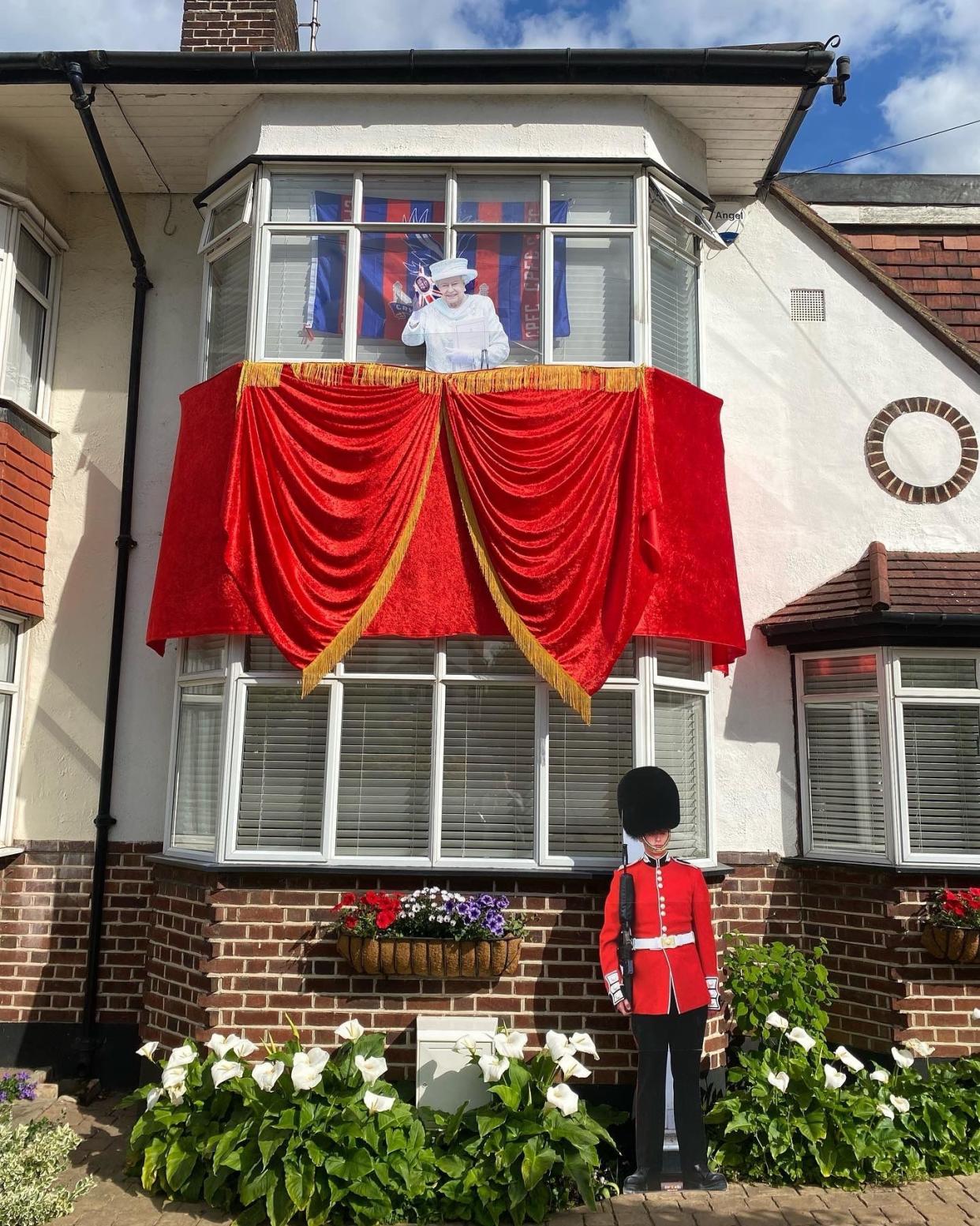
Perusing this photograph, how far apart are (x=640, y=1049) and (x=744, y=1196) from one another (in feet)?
3.12

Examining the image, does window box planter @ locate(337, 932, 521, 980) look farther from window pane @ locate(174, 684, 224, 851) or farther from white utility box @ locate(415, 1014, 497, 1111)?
window pane @ locate(174, 684, 224, 851)

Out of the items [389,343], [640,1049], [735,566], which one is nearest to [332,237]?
[389,343]

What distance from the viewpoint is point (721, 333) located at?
8.55m

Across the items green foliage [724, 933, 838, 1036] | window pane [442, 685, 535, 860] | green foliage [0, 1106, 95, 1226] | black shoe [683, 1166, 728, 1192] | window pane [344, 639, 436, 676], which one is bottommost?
black shoe [683, 1166, 728, 1192]

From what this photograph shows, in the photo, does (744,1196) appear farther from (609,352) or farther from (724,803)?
(609,352)

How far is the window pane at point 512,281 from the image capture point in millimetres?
7398

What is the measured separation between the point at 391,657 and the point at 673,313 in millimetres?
3367

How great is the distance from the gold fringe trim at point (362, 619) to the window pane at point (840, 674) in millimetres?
3326

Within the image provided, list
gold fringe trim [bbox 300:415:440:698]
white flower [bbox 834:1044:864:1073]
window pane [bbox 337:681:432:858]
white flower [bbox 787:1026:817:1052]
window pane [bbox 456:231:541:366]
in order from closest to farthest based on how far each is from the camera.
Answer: white flower [bbox 834:1044:864:1073] < white flower [bbox 787:1026:817:1052] < gold fringe trim [bbox 300:415:440:698] < window pane [bbox 337:681:432:858] < window pane [bbox 456:231:541:366]

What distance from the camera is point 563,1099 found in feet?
18.6

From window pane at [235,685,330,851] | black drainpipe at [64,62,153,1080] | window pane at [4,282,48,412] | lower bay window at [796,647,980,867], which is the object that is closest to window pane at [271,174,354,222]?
black drainpipe at [64,62,153,1080]

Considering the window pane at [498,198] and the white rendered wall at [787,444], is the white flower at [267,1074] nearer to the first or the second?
the white rendered wall at [787,444]

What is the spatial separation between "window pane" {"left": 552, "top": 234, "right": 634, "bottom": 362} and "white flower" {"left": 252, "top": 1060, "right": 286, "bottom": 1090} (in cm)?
490

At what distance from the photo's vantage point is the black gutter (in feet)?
24.1
